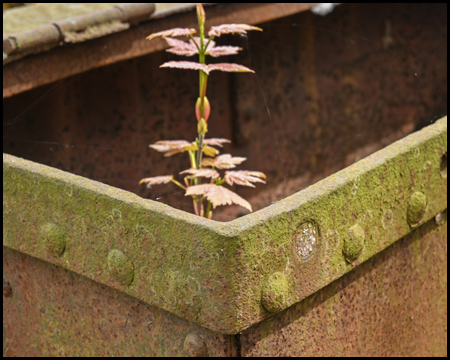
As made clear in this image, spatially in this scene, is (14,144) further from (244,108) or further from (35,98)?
(244,108)

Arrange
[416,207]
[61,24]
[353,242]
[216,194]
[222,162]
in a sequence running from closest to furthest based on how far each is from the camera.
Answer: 1. [353,242]
2. [216,194]
3. [416,207]
4. [222,162]
5. [61,24]

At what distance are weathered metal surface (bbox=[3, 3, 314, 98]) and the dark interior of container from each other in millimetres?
235

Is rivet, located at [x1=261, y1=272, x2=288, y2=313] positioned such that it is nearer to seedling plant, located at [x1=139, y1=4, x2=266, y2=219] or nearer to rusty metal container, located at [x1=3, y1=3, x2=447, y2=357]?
rusty metal container, located at [x1=3, y1=3, x2=447, y2=357]

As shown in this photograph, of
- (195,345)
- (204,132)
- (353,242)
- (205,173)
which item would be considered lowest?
(195,345)

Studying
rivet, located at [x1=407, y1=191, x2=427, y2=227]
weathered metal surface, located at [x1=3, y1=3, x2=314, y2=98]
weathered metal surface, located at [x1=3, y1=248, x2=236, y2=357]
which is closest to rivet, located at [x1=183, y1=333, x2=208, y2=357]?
weathered metal surface, located at [x1=3, y1=248, x2=236, y2=357]

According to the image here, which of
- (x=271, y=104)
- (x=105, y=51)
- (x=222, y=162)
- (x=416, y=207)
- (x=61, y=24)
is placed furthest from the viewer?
(x=271, y=104)

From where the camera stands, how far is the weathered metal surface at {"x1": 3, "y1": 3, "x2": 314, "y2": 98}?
337cm

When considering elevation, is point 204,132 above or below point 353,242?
above

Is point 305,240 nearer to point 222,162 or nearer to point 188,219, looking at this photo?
point 188,219

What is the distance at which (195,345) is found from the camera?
2.58 m

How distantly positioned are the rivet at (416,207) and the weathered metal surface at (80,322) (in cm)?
67

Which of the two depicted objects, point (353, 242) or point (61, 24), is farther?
point (61, 24)

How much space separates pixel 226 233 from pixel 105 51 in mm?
1348

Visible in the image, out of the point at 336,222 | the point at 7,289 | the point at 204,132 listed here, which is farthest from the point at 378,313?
the point at 7,289
